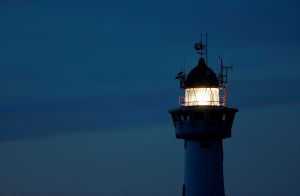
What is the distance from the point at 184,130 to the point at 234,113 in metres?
3.14

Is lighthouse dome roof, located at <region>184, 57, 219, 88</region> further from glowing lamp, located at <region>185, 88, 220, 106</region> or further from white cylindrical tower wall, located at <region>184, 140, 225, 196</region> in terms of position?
white cylindrical tower wall, located at <region>184, 140, 225, 196</region>

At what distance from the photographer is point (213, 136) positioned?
349 feet

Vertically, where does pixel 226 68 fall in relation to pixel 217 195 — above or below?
above

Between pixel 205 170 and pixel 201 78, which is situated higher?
pixel 201 78

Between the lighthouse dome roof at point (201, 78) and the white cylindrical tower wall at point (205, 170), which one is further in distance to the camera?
the lighthouse dome roof at point (201, 78)

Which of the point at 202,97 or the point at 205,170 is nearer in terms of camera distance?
the point at 205,170

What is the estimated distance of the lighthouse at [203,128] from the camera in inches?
4188

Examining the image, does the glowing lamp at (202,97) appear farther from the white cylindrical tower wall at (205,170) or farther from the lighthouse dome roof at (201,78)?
the white cylindrical tower wall at (205,170)

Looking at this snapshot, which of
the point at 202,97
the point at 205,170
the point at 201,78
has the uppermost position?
the point at 201,78

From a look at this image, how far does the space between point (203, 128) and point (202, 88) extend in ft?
8.29

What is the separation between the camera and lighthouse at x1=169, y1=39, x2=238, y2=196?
106 meters

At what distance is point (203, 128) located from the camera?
106250 mm

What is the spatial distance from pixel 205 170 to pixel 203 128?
2457 millimetres

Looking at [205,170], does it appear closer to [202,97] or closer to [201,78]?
[202,97]
